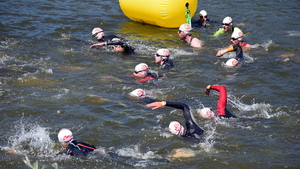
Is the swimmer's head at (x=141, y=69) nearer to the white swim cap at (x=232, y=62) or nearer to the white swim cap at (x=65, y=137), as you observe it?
the white swim cap at (x=232, y=62)

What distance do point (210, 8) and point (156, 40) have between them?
A: 6.22m

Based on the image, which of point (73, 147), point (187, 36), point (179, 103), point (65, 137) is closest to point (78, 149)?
point (73, 147)

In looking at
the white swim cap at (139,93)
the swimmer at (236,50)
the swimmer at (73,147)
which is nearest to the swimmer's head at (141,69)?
the white swim cap at (139,93)

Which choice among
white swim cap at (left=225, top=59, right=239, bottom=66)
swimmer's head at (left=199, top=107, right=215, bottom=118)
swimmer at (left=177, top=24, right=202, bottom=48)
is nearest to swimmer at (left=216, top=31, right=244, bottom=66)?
white swim cap at (left=225, top=59, right=239, bottom=66)

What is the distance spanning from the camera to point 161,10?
15.2 m

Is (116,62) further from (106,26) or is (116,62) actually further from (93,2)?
(93,2)

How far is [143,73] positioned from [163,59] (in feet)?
4.06

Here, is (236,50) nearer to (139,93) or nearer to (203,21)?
(139,93)

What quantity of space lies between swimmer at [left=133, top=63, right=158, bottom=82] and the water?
222 mm

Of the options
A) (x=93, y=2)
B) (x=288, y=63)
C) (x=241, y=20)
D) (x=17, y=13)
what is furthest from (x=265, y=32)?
(x=17, y=13)

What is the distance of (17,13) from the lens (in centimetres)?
1866

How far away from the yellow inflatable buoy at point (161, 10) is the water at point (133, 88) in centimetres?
52

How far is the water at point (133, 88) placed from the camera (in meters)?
7.56

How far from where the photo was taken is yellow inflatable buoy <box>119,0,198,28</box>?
15.0 metres
